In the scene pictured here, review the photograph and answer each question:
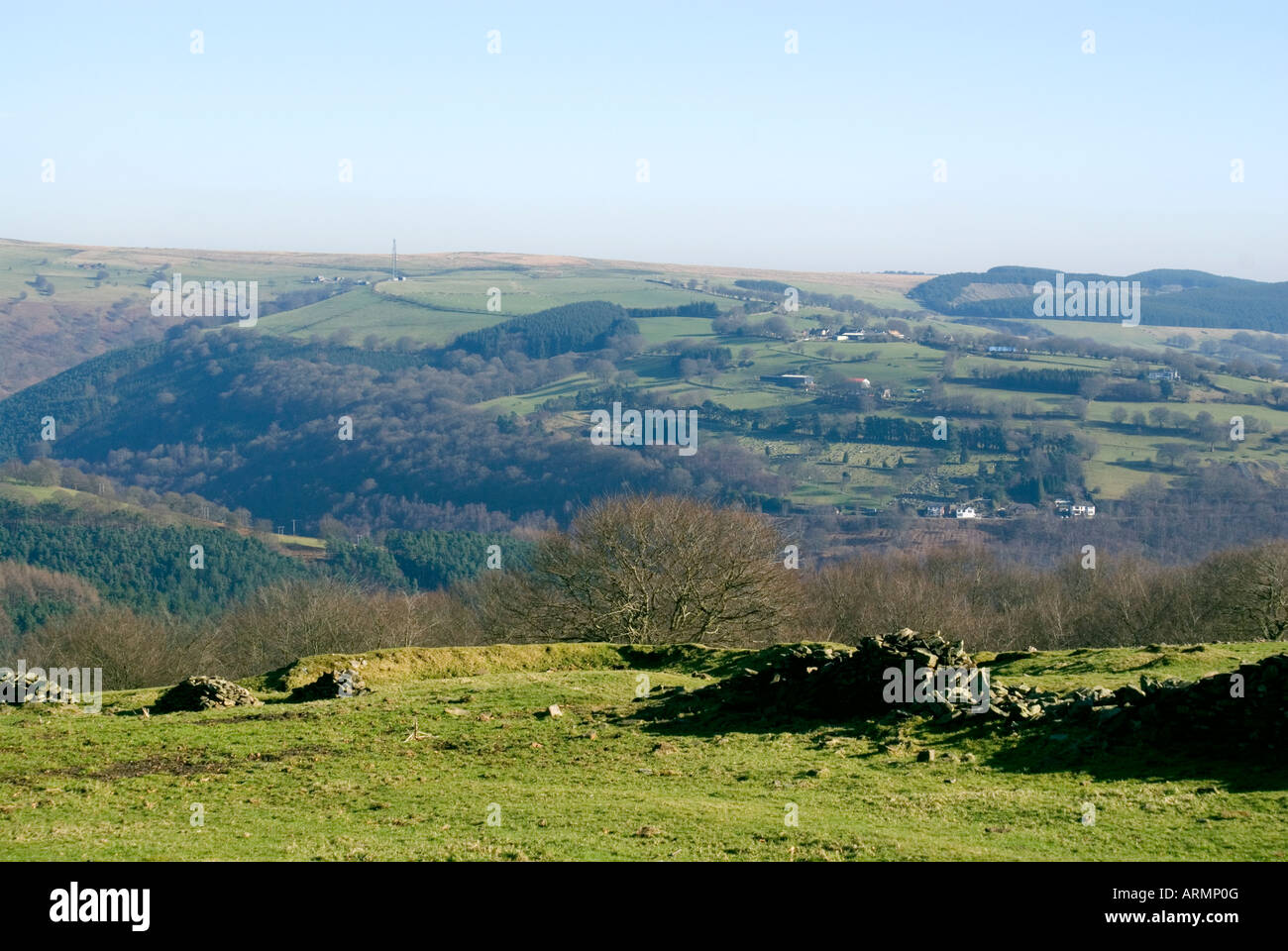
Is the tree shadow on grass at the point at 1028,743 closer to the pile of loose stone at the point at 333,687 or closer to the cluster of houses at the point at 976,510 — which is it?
the pile of loose stone at the point at 333,687

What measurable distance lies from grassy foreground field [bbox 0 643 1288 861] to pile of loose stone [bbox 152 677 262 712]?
1277 mm

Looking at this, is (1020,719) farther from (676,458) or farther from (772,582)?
(676,458)

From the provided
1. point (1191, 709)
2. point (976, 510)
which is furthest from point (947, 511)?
point (1191, 709)

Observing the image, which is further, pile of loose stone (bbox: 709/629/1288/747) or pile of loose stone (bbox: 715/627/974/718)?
pile of loose stone (bbox: 715/627/974/718)

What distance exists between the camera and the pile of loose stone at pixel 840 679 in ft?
84.6

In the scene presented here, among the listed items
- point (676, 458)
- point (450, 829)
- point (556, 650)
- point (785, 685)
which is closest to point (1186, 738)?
point (785, 685)

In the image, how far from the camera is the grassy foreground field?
1689cm

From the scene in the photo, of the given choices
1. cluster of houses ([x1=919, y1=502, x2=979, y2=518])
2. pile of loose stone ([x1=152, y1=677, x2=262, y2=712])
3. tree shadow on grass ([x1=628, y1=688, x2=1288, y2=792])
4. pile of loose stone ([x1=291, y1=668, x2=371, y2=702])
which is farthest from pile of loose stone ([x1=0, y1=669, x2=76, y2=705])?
cluster of houses ([x1=919, y1=502, x2=979, y2=518])

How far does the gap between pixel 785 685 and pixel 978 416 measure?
17676 cm

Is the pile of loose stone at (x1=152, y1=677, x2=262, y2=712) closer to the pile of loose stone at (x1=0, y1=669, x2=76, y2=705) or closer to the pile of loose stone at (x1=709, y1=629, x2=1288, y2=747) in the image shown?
the pile of loose stone at (x1=0, y1=669, x2=76, y2=705)

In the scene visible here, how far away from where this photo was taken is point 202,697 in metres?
30.2

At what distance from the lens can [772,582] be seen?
53.6 meters

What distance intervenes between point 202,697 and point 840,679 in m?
15.7

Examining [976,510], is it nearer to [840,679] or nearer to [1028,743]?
[840,679]
